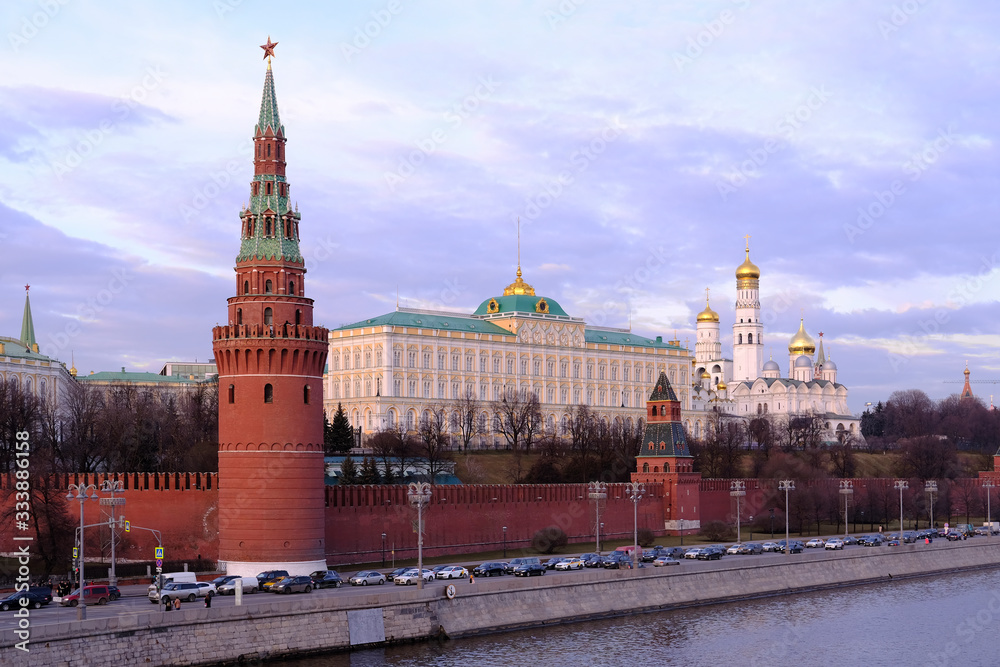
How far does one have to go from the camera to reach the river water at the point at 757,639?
156ft

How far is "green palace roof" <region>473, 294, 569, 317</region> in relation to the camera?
14250 cm

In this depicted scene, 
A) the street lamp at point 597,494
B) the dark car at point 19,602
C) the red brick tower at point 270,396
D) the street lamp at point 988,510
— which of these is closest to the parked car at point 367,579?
the red brick tower at point 270,396

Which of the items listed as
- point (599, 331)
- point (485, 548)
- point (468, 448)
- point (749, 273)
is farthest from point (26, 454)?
point (749, 273)

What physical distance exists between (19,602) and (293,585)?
10183 mm

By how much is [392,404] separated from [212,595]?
3038 inches

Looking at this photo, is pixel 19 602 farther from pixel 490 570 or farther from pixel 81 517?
pixel 490 570

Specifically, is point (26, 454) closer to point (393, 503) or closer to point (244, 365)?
point (244, 365)

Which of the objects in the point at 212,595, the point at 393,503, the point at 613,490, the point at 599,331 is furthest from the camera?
the point at 599,331

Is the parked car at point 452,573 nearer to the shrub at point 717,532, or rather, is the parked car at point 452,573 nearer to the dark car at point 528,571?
the dark car at point 528,571

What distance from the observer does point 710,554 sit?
230 ft

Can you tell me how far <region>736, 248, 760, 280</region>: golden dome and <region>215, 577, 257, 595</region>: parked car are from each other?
14667cm

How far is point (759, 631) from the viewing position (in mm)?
54344

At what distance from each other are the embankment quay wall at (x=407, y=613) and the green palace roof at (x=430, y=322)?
68065mm

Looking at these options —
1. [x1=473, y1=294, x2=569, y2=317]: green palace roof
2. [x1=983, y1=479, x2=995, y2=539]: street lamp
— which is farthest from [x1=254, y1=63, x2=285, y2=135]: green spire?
[x1=473, y1=294, x2=569, y2=317]: green palace roof
